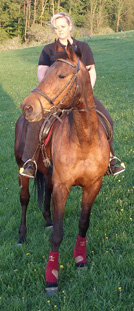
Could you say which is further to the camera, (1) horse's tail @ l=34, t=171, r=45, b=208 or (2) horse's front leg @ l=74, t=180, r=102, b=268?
(1) horse's tail @ l=34, t=171, r=45, b=208

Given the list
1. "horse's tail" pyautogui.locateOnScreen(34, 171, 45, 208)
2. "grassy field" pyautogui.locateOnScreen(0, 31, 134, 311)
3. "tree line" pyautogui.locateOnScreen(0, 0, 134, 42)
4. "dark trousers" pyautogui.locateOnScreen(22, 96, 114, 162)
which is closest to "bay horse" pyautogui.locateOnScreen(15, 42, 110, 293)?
Result: "grassy field" pyautogui.locateOnScreen(0, 31, 134, 311)

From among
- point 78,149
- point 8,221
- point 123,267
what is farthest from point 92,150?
point 8,221

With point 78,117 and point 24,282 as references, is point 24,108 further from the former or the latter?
point 24,282

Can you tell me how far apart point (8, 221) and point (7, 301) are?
1934 millimetres

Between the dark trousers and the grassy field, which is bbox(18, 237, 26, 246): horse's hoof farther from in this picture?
the dark trousers

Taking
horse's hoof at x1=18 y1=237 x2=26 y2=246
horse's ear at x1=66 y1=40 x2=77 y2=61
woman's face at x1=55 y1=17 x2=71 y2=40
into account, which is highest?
woman's face at x1=55 y1=17 x2=71 y2=40

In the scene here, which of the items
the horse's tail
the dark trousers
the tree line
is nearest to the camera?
the dark trousers

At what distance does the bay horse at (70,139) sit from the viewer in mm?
3027

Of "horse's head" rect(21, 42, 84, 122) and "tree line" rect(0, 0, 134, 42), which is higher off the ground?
"tree line" rect(0, 0, 134, 42)

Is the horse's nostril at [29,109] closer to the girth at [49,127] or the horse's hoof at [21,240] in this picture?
the girth at [49,127]

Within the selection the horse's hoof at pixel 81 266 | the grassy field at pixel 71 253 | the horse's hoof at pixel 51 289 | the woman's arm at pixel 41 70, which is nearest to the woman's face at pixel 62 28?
the woman's arm at pixel 41 70

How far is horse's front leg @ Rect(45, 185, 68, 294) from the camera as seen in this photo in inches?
151

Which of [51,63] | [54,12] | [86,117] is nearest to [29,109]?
[86,117]

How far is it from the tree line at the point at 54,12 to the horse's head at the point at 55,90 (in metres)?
→ 71.3
